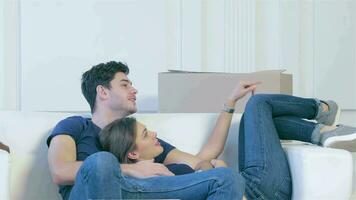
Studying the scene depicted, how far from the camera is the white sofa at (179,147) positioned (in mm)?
1737

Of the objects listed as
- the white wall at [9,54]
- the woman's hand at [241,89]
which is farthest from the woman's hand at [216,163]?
the white wall at [9,54]

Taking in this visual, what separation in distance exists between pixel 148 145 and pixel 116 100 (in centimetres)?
27

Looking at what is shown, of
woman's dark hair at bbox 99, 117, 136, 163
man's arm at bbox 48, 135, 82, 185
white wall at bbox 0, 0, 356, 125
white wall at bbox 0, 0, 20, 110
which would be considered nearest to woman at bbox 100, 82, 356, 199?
woman's dark hair at bbox 99, 117, 136, 163

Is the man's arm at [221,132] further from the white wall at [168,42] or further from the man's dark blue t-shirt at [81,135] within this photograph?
the white wall at [168,42]

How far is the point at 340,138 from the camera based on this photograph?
1881 mm

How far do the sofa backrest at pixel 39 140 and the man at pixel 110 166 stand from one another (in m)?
0.09

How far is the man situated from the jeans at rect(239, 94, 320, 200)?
0.46ft

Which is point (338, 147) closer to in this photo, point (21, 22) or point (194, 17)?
point (194, 17)

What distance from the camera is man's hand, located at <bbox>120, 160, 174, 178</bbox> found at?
1.69 meters

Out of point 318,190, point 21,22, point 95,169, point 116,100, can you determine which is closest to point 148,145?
point 116,100

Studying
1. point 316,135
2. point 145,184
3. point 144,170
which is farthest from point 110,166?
point 316,135

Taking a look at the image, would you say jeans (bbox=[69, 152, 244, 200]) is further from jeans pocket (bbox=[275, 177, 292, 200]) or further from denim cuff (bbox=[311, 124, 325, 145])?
denim cuff (bbox=[311, 124, 325, 145])

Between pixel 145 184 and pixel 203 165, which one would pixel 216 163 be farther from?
pixel 145 184

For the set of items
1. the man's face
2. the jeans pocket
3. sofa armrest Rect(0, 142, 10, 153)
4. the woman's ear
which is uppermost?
the man's face
